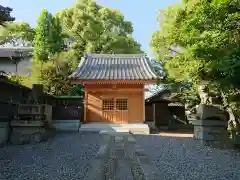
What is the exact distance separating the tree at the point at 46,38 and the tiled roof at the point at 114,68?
5.00 meters

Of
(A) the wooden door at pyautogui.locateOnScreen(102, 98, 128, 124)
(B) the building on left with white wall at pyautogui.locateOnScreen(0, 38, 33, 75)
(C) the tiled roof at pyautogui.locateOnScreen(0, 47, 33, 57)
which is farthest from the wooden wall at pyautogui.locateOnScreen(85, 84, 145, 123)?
(C) the tiled roof at pyautogui.locateOnScreen(0, 47, 33, 57)

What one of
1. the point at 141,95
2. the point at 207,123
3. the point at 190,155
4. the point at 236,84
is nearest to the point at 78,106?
the point at 141,95

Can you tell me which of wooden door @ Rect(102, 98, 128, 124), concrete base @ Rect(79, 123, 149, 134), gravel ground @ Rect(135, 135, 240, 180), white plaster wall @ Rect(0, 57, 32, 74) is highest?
white plaster wall @ Rect(0, 57, 32, 74)

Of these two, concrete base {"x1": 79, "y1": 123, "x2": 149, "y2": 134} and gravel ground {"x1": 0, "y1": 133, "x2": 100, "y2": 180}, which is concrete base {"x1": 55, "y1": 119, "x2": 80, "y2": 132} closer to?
concrete base {"x1": 79, "y1": 123, "x2": 149, "y2": 134}

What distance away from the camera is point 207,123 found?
11.4 m

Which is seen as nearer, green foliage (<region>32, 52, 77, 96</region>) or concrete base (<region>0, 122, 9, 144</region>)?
concrete base (<region>0, 122, 9, 144</region>)

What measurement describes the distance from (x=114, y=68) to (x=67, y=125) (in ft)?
19.2

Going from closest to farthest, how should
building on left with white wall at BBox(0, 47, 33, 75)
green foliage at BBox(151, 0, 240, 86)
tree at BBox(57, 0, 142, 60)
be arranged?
green foliage at BBox(151, 0, 240, 86) < tree at BBox(57, 0, 142, 60) < building on left with white wall at BBox(0, 47, 33, 75)

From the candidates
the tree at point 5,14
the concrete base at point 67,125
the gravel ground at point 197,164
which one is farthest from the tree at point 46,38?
the gravel ground at point 197,164

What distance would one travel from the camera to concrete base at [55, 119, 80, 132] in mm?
18547

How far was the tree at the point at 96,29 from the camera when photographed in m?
29.3

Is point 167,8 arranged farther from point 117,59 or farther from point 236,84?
point 236,84

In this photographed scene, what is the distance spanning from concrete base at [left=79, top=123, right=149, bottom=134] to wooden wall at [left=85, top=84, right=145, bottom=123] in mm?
892

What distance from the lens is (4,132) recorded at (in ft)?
36.6
